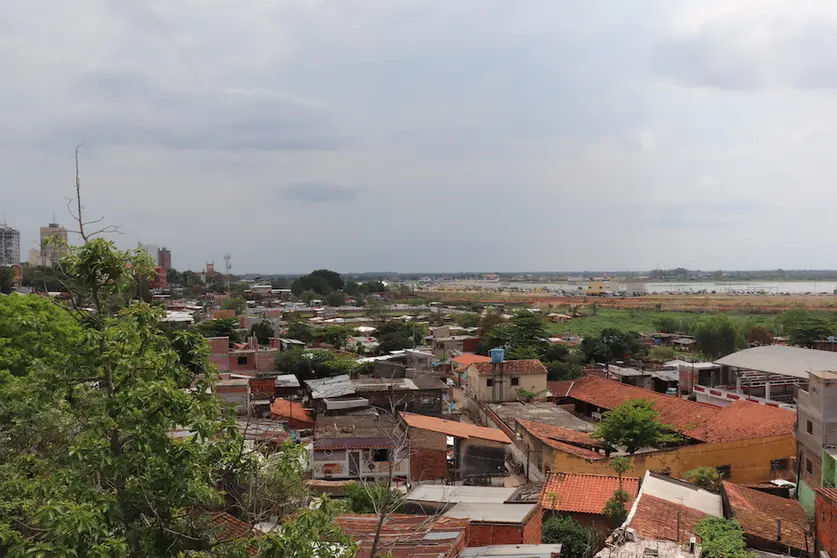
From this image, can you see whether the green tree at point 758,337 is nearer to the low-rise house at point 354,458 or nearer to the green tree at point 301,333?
the green tree at point 301,333

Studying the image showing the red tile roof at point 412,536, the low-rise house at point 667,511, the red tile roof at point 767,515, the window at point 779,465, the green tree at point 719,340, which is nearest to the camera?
the red tile roof at point 412,536

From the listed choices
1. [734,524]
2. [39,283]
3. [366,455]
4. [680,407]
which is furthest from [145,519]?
[680,407]

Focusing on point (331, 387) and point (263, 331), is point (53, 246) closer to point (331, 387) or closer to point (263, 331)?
point (331, 387)

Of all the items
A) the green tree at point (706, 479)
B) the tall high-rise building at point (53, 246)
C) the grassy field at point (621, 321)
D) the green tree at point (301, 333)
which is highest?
the tall high-rise building at point (53, 246)

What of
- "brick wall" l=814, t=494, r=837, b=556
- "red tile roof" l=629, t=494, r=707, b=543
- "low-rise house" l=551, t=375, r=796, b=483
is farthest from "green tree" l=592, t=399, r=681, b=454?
"brick wall" l=814, t=494, r=837, b=556

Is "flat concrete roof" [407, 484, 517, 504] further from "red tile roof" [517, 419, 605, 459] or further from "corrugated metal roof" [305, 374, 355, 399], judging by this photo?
"corrugated metal roof" [305, 374, 355, 399]

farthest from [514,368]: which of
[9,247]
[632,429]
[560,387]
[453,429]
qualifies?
[9,247]

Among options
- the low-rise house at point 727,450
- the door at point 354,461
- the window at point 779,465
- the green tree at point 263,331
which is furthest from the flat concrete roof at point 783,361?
the green tree at point 263,331
